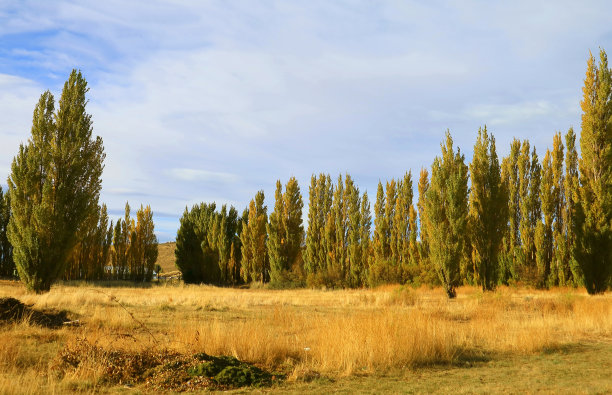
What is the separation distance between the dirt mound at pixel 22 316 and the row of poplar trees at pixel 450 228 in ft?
63.3

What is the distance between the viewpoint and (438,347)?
27.4ft

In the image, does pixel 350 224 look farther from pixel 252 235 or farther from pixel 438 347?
pixel 438 347

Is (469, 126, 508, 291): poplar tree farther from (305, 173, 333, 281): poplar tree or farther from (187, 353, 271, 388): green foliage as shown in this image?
(187, 353, 271, 388): green foliage

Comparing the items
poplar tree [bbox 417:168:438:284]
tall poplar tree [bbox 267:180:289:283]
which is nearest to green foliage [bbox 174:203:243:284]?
tall poplar tree [bbox 267:180:289:283]

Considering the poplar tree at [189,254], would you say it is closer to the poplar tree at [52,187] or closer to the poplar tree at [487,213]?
the poplar tree at [52,187]

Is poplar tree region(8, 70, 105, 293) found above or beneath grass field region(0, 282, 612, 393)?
above

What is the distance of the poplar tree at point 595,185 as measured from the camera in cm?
2431

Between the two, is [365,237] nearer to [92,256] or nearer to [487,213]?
[487,213]

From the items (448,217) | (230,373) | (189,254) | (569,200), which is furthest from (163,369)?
(189,254)

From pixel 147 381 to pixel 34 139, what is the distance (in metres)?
19.0

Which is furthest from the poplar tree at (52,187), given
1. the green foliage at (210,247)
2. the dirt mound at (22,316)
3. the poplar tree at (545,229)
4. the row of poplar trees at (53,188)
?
the poplar tree at (545,229)

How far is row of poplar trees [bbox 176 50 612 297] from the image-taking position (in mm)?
24469

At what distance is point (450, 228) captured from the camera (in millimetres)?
23969

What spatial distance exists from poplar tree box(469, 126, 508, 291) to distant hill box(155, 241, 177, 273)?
246 feet
